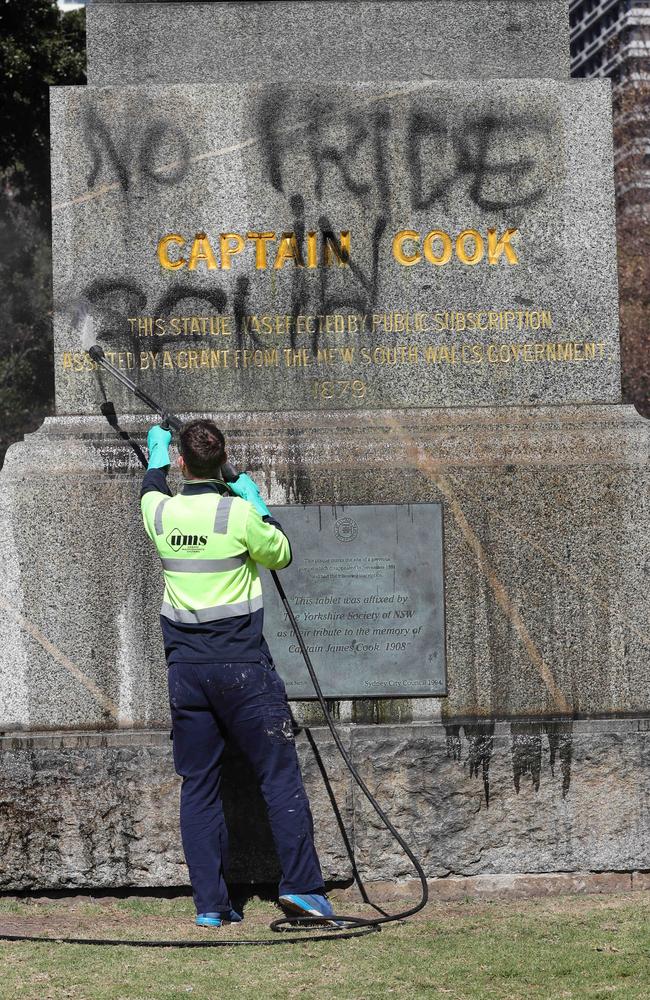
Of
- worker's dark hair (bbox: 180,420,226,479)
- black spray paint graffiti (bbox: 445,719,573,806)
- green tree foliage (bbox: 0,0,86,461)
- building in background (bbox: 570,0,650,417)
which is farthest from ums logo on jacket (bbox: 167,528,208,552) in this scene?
building in background (bbox: 570,0,650,417)

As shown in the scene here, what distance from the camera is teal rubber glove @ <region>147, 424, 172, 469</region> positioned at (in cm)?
624

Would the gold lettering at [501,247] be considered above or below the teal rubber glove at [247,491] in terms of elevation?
above

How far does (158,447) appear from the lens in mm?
6285

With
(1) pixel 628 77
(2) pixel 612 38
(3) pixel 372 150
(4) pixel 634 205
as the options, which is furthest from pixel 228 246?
(2) pixel 612 38

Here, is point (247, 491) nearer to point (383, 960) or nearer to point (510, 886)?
point (383, 960)

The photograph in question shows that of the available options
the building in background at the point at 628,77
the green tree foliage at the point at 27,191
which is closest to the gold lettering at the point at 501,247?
the green tree foliage at the point at 27,191

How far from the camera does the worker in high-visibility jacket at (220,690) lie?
5766 millimetres

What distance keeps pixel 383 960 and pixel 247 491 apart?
2.03 m

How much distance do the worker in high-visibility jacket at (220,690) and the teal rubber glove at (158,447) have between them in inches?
15.1

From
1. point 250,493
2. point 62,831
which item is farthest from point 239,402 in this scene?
point 62,831

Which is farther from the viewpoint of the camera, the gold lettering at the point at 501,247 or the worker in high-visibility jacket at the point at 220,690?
the gold lettering at the point at 501,247

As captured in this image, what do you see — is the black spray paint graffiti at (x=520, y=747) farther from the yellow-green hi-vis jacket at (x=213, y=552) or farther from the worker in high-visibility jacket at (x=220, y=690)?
the yellow-green hi-vis jacket at (x=213, y=552)

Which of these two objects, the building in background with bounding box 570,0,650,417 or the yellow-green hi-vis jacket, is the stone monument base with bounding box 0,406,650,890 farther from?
the building in background with bounding box 570,0,650,417

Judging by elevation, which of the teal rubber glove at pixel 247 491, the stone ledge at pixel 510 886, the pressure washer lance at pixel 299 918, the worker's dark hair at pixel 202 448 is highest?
the worker's dark hair at pixel 202 448
